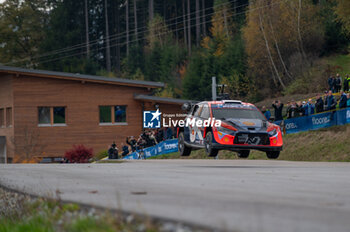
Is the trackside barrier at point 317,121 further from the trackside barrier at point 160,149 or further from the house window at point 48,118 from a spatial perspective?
the house window at point 48,118

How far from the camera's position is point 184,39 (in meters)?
95.4

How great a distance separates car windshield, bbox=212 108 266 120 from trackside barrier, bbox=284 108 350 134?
7.88 meters

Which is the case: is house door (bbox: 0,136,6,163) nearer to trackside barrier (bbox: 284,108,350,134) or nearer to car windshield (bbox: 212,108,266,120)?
trackside barrier (bbox: 284,108,350,134)

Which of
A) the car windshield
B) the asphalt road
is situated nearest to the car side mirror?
the car windshield

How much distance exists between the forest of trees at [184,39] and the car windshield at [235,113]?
115 feet

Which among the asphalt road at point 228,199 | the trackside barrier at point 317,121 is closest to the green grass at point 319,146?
the trackside barrier at point 317,121

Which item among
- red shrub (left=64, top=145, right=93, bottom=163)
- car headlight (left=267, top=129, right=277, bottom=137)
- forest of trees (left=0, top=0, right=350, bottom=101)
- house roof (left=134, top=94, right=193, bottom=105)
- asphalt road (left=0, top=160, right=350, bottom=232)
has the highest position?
forest of trees (left=0, top=0, right=350, bottom=101)

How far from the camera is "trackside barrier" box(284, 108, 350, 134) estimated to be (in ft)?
88.2

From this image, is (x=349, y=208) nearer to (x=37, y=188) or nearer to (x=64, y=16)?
(x=37, y=188)

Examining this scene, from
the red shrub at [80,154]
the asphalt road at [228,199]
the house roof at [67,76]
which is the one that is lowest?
the red shrub at [80,154]

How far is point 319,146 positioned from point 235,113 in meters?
8.92

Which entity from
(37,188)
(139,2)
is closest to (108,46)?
(139,2)

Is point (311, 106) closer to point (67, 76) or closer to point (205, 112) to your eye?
point (205, 112)

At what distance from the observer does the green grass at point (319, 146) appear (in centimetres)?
2584
